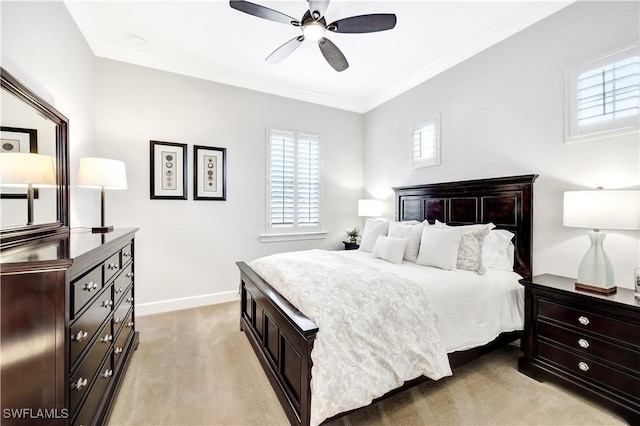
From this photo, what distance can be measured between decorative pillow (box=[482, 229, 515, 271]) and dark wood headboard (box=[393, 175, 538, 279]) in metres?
0.08

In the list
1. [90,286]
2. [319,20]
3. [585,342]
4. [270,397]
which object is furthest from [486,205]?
[90,286]

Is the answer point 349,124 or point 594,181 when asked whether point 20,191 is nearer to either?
point 594,181

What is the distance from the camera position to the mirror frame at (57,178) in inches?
55.9

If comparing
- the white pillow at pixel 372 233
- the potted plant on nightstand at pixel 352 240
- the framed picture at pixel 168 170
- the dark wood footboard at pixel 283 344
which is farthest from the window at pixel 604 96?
the framed picture at pixel 168 170

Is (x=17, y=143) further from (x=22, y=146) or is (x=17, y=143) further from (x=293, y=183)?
(x=293, y=183)

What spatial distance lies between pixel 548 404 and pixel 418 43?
3471 mm

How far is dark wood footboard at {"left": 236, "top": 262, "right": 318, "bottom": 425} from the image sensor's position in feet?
4.91

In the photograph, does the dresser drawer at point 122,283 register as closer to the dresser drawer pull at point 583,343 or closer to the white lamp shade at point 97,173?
the white lamp shade at point 97,173

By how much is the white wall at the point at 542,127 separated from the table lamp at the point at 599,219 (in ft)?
1.06

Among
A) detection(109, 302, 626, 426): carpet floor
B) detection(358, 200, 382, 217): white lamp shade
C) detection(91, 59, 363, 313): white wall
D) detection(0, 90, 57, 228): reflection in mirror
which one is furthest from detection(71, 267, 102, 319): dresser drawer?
detection(358, 200, 382, 217): white lamp shade

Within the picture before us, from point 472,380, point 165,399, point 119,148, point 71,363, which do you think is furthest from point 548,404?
point 119,148

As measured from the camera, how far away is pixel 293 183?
4332 millimetres

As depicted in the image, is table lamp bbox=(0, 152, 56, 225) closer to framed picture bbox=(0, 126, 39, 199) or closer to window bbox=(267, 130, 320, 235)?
framed picture bbox=(0, 126, 39, 199)

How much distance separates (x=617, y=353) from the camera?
1736 mm
